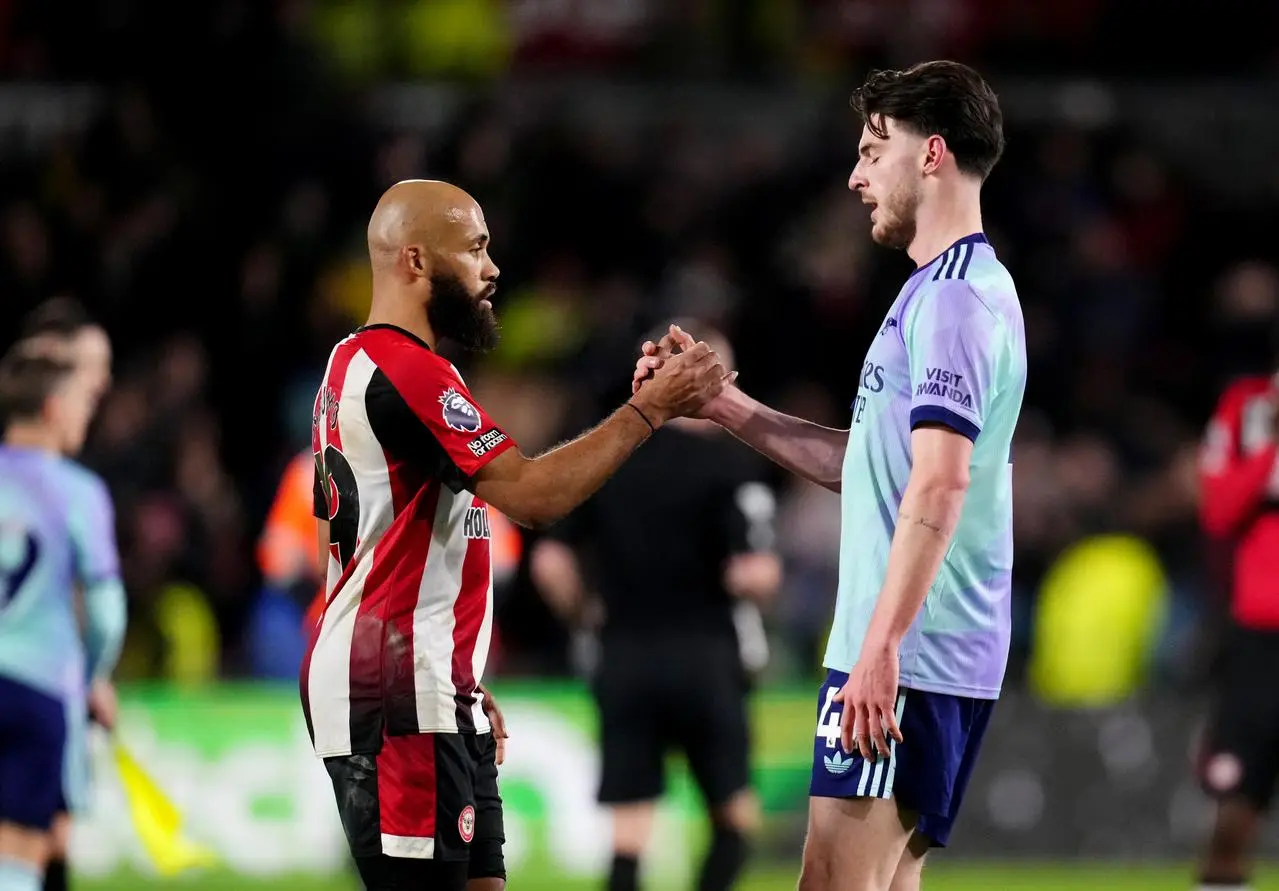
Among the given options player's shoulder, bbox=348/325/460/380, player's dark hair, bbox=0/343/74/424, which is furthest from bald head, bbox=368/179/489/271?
player's dark hair, bbox=0/343/74/424

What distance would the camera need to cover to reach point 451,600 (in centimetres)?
468

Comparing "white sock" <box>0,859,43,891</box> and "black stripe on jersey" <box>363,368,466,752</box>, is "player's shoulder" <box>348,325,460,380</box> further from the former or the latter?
"white sock" <box>0,859,43,891</box>

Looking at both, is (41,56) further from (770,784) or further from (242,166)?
(770,784)

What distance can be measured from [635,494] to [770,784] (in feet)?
12.6

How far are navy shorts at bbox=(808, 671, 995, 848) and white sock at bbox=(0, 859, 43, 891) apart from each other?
11.2ft

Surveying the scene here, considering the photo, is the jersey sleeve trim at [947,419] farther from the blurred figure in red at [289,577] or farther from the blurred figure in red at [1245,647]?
the blurred figure in red at [289,577]

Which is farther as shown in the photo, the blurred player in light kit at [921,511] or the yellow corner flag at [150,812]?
the yellow corner flag at [150,812]

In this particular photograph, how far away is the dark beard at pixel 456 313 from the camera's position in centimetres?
477

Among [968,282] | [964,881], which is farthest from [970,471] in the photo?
[964,881]

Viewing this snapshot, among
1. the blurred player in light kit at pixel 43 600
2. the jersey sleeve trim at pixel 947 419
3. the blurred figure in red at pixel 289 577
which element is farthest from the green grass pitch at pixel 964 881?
the jersey sleeve trim at pixel 947 419

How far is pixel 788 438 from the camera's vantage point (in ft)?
17.2

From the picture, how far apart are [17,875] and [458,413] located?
3.21 metres

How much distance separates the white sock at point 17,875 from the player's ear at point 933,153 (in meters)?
4.08

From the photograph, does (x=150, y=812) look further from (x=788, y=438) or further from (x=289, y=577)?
(x=788, y=438)
